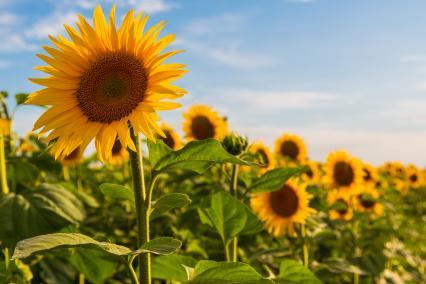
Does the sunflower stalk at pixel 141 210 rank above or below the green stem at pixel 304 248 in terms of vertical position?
above

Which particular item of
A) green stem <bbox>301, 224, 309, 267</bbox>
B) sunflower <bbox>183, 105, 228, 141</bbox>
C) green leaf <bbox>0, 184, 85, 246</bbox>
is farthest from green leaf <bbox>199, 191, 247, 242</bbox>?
sunflower <bbox>183, 105, 228, 141</bbox>

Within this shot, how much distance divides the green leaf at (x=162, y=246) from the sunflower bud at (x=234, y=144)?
3.06 ft

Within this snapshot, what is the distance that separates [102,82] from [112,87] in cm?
4

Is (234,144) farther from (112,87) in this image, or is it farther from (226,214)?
(112,87)

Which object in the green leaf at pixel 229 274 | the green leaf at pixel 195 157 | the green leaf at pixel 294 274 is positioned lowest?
the green leaf at pixel 294 274

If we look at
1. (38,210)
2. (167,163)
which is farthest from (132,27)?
(38,210)

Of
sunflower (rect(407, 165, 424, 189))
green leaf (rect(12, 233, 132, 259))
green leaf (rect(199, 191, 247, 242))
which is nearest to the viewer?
green leaf (rect(12, 233, 132, 259))

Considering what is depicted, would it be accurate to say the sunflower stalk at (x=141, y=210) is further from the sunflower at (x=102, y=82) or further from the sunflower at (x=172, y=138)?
the sunflower at (x=172, y=138)

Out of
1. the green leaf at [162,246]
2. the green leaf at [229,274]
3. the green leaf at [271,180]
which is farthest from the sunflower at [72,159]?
the green leaf at [162,246]

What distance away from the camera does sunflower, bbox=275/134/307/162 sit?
493 centimetres

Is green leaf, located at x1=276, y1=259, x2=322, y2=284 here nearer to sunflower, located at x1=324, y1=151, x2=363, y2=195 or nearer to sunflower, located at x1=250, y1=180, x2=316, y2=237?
sunflower, located at x1=250, y1=180, x2=316, y2=237

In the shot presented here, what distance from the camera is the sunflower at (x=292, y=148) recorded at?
4.93 m

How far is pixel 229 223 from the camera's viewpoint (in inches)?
73.9

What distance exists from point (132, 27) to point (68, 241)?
2.15 feet
